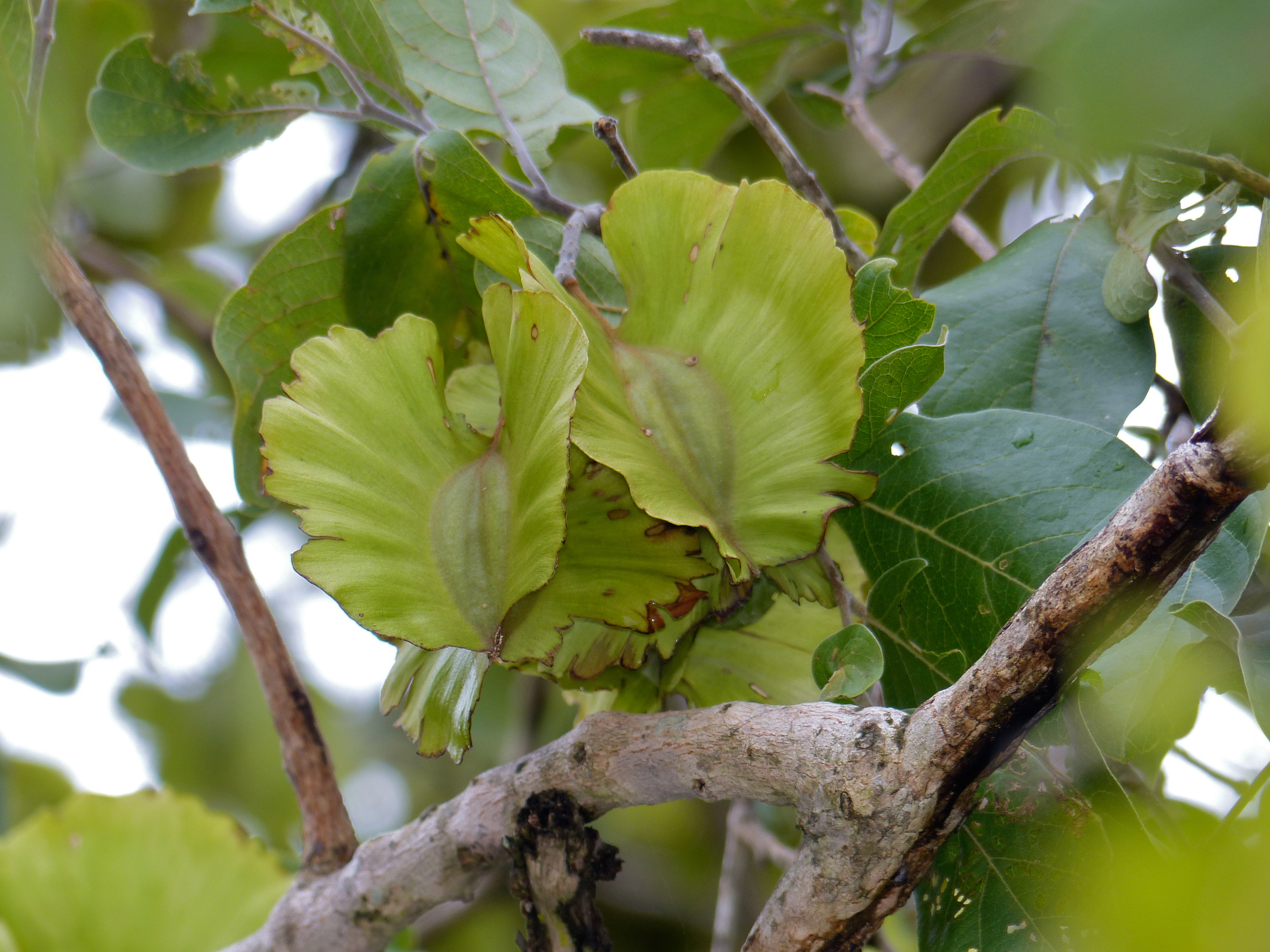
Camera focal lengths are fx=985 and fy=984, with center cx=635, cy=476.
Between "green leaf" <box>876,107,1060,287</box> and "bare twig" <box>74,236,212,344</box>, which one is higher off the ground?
"green leaf" <box>876,107,1060,287</box>

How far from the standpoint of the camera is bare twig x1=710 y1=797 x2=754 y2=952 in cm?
72

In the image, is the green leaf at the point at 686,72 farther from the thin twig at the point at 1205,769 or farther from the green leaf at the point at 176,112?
the thin twig at the point at 1205,769

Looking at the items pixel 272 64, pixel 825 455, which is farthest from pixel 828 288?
pixel 272 64

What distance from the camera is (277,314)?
1.61ft

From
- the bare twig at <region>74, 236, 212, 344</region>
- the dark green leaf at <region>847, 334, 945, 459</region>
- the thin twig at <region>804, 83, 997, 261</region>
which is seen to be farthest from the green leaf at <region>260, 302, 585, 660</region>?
the bare twig at <region>74, 236, 212, 344</region>

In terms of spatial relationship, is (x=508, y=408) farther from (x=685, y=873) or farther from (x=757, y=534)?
(x=685, y=873)

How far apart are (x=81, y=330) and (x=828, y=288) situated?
40 centimetres

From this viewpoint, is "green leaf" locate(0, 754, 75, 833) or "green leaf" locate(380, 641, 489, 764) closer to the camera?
"green leaf" locate(380, 641, 489, 764)

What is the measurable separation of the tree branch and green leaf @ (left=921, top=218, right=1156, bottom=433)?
176 mm

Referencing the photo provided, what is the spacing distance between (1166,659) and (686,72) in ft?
1.91

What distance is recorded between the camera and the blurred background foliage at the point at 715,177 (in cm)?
14

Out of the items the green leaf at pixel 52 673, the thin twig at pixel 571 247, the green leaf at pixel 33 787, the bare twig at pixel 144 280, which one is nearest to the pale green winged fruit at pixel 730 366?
the thin twig at pixel 571 247

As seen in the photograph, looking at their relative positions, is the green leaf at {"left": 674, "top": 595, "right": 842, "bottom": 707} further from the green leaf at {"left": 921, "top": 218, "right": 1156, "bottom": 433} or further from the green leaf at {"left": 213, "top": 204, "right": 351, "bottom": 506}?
the green leaf at {"left": 213, "top": 204, "right": 351, "bottom": 506}

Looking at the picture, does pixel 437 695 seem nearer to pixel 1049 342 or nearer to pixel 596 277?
pixel 596 277
